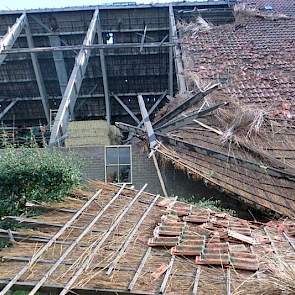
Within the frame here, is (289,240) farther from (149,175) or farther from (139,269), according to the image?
(149,175)

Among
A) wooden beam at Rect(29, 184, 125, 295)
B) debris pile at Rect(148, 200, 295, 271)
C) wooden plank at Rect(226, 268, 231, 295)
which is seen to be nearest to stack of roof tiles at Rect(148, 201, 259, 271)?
debris pile at Rect(148, 200, 295, 271)

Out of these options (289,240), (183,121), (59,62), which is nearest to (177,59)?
(183,121)

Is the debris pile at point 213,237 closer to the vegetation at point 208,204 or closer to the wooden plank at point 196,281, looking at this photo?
the wooden plank at point 196,281

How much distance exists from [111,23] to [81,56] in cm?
424

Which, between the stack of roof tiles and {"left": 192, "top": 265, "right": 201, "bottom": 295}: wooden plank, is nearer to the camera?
{"left": 192, "top": 265, "right": 201, "bottom": 295}: wooden plank

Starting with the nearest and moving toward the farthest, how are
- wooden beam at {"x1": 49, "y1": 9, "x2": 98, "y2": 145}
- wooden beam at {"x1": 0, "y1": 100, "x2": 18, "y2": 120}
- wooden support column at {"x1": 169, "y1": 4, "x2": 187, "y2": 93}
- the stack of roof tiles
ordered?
the stack of roof tiles, wooden beam at {"x1": 49, "y1": 9, "x2": 98, "y2": 145}, wooden support column at {"x1": 169, "y1": 4, "x2": 187, "y2": 93}, wooden beam at {"x1": 0, "y1": 100, "x2": 18, "y2": 120}

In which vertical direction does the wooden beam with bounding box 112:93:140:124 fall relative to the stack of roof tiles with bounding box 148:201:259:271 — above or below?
above

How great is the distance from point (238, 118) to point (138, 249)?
4.34 m

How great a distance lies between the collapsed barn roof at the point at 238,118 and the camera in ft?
22.0

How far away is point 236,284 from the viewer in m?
3.60

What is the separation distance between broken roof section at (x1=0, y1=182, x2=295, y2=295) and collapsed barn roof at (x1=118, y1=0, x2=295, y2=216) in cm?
110

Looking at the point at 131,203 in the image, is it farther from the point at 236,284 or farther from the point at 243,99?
the point at 243,99

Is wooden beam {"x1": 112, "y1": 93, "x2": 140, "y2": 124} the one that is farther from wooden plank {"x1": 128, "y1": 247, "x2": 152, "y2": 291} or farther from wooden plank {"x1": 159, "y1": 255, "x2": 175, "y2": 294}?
wooden plank {"x1": 159, "y1": 255, "x2": 175, "y2": 294}

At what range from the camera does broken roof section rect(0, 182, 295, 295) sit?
364 centimetres
